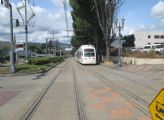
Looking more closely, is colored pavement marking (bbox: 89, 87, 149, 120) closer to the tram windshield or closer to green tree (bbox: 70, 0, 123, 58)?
green tree (bbox: 70, 0, 123, 58)

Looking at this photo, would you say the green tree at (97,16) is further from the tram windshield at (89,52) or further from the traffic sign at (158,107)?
the traffic sign at (158,107)

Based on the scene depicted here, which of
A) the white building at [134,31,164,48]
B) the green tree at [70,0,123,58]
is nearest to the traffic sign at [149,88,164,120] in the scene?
the green tree at [70,0,123,58]

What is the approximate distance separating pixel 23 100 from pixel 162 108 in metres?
8.58

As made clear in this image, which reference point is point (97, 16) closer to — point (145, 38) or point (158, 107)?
point (158, 107)

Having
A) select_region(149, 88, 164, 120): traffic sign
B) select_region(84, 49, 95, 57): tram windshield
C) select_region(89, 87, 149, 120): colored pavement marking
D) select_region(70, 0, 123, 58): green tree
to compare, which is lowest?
select_region(89, 87, 149, 120): colored pavement marking

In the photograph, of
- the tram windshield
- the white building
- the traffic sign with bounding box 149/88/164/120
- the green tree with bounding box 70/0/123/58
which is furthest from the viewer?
the white building

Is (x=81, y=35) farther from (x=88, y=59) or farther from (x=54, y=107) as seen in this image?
(x=54, y=107)

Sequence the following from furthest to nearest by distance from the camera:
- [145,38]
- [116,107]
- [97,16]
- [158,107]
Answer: [145,38] → [97,16] → [116,107] → [158,107]

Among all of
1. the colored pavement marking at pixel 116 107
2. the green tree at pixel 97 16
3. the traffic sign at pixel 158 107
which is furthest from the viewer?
the green tree at pixel 97 16

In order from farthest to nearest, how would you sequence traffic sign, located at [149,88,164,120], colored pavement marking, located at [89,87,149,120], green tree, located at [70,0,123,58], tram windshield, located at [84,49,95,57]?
tram windshield, located at [84,49,95,57] → green tree, located at [70,0,123,58] → colored pavement marking, located at [89,87,149,120] → traffic sign, located at [149,88,164,120]

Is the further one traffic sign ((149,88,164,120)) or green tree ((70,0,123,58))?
green tree ((70,0,123,58))

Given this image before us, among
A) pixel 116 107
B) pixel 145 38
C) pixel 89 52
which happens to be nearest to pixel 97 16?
pixel 89 52

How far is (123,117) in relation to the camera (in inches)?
397

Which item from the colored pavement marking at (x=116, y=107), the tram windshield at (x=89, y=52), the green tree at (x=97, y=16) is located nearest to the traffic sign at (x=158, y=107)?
the colored pavement marking at (x=116, y=107)
